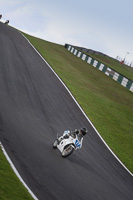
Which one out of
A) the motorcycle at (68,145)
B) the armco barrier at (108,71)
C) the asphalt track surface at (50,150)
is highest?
the armco barrier at (108,71)

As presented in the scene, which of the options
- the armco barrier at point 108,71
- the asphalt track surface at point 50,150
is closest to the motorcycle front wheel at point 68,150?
the asphalt track surface at point 50,150

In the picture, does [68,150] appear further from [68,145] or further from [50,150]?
[50,150]

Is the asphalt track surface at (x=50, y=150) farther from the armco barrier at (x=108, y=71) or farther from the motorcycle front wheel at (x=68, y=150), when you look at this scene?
the armco barrier at (x=108, y=71)

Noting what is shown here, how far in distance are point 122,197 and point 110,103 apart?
53.5 ft

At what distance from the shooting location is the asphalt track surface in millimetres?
10680

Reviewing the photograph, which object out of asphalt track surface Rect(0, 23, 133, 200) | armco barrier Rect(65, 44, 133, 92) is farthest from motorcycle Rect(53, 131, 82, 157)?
armco barrier Rect(65, 44, 133, 92)

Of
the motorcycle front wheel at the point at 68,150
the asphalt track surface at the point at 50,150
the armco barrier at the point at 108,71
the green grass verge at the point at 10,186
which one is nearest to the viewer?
the green grass verge at the point at 10,186

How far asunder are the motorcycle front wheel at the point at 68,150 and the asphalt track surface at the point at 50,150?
24 centimetres

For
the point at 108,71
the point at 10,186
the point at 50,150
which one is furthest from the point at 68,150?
the point at 108,71

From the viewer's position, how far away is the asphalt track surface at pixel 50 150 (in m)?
10.7

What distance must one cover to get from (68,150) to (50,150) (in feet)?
2.59

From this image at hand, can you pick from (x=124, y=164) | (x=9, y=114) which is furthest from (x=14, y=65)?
(x=124, y=164)

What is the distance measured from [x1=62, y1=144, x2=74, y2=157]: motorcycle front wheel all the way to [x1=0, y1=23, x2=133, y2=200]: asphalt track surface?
0.77 ft

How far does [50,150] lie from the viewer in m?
13.2
